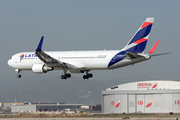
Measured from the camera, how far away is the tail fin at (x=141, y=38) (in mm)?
54106

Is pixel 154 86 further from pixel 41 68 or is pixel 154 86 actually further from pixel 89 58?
pixel 41 68

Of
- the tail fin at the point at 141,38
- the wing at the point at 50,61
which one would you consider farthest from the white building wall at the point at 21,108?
the tail fin at the point at 141,38

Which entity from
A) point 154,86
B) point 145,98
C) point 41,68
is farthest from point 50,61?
point 154,86

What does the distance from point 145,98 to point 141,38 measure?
139 feet

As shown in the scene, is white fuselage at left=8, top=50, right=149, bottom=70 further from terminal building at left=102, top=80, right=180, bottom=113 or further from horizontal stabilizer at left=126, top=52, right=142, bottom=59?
terminal building at left=102, top=80, right=180, bottom=113

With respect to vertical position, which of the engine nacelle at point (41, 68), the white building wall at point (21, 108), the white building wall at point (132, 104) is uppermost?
the engine nacelle at point (41, 68)

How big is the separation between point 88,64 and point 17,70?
1476 cm

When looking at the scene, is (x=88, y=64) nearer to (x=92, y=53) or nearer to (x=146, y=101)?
(x=92, y=53)

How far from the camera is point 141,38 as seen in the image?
54281 mm

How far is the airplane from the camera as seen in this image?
53.5m

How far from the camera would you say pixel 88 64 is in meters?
56.3

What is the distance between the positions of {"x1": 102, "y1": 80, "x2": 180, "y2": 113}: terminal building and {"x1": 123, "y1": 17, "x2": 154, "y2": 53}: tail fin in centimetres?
3984

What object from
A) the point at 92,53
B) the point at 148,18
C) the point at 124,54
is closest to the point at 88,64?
the point at 92,53

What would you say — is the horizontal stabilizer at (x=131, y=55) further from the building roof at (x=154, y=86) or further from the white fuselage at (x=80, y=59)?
the building roof at (x=154, y=86)
